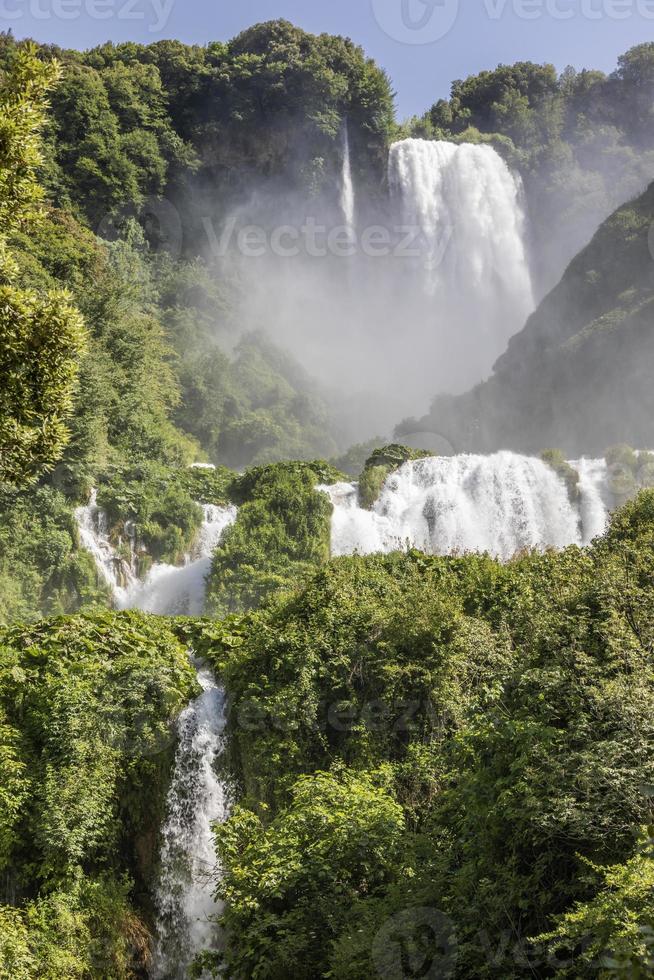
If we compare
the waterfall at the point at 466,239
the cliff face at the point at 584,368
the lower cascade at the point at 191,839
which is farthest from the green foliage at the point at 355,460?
the lower cascade at the point at 191,839

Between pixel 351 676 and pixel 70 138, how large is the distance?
3788 cm

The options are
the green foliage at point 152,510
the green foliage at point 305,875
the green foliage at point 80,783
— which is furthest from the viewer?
the green foliage at point 152,510

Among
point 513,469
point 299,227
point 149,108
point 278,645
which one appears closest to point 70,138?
point 149,108

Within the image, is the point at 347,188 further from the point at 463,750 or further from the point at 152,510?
the point at 463,750

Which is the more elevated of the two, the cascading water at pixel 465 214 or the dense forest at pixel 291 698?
the cascading water at pixel 465 214

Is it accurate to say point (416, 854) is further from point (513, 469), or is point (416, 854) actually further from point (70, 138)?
point (70, 138)

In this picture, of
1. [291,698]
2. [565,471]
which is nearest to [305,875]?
[291,698]

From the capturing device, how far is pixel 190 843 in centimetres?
979

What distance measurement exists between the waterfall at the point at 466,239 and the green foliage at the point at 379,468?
2998 cm

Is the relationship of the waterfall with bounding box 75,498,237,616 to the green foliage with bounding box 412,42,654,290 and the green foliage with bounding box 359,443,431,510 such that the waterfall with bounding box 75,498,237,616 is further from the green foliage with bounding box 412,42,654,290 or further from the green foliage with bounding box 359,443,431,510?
the green foliage with bounding box 412,42,654,290

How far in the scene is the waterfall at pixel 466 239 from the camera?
51188 mm

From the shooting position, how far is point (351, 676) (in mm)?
10445

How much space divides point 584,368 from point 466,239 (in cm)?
1854

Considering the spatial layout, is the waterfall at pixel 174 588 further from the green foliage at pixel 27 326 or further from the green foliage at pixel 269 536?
the green foliage at pixel 27 326
